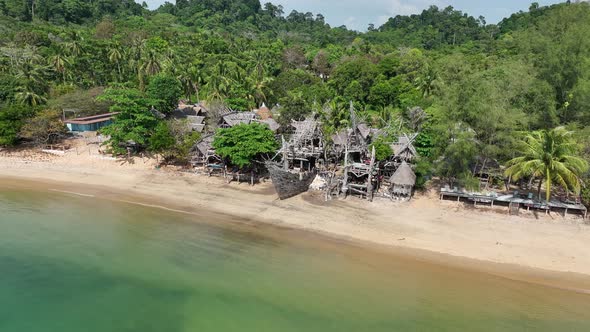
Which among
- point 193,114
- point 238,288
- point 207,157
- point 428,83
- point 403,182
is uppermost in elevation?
point 428,83

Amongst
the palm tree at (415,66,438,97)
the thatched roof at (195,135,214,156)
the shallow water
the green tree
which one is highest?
the palm tree at (415,66,438,97)

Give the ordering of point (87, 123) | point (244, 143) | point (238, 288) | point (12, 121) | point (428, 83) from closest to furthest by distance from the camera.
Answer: point (238, 288) < point (244, 143) < point (12, 121) < point (87, 123) < point (428, 83)

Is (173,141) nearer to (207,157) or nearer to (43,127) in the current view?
(207,157)

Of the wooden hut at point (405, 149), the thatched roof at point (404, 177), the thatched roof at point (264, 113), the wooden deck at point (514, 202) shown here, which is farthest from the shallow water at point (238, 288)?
the thatched roof at point (264, 113)

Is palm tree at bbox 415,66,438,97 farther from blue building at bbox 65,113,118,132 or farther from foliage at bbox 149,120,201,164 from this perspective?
blue building at bbox 65,113,118,132

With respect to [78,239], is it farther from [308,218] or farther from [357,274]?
[357,274]

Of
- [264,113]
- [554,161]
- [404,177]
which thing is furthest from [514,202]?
[264,113]

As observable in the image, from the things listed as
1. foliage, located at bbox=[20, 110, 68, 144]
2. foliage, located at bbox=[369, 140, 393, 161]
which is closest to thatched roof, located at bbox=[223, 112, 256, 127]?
foliage, located at bbox=[369, 140, 393, 161]

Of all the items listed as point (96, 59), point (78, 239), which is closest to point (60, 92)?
point (96, 59)
